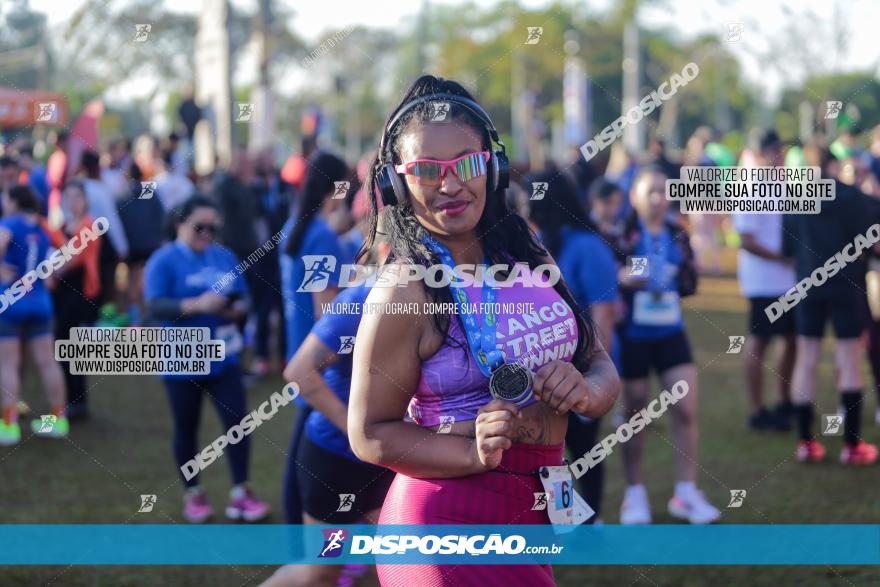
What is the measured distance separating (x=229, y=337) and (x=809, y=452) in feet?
13.3

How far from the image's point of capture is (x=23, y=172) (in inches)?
388

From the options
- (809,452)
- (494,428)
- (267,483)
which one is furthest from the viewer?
(809,452)

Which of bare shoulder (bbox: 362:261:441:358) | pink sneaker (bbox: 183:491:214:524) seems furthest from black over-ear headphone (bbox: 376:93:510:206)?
pink sneaker (bbox: 183:491:214:524)

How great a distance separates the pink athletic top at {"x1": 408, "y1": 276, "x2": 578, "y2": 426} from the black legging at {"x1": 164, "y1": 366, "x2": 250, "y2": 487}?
3.76 m

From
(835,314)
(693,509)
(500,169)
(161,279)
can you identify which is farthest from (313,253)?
(835,314)

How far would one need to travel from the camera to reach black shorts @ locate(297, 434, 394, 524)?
4.09 m

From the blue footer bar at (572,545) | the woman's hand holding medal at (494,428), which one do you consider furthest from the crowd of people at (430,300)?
the blue footer bar at (572,545)

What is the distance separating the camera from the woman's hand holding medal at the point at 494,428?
2.48 m

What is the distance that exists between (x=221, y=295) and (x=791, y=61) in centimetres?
972

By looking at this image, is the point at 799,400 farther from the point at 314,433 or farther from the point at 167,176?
the point at 167,176

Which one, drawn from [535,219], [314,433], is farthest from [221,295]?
[314,433]

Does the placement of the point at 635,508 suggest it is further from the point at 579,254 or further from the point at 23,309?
the point at 23,309

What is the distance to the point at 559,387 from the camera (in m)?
2.52

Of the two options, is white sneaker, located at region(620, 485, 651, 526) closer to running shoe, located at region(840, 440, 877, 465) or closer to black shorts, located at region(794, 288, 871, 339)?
running shoe, located at region(840, 440, 877, 465)
